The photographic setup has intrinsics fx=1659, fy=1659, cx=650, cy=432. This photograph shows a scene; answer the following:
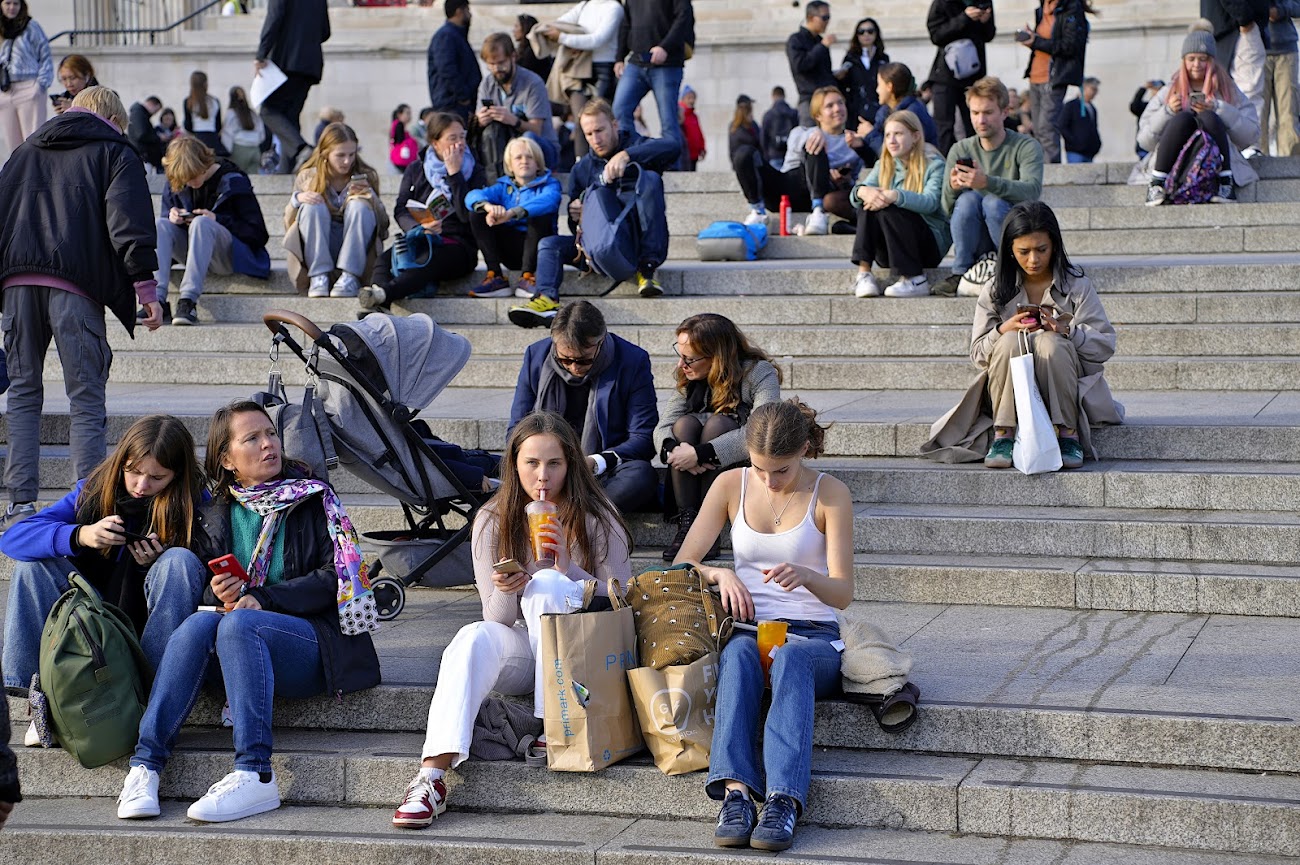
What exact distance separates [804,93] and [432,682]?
10.3 m

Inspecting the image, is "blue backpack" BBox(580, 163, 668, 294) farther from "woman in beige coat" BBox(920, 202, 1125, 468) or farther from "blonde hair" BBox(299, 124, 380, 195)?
"woman in beige coat" BBox(920, 202, 1125, 468)

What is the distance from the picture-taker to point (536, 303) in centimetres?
1033

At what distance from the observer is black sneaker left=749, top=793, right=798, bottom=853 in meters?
4.61

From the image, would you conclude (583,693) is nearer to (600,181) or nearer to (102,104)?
(102,104)

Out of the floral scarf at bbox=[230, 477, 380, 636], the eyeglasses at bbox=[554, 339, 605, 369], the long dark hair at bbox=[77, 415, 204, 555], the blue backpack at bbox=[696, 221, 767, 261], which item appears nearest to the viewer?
the floral scarf at bbox=[230, 477, 380, 636]

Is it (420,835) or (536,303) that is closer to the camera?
(420,835)

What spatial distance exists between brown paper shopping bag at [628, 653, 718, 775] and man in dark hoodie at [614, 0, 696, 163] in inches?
353

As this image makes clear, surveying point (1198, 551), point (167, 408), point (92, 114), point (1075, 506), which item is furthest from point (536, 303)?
point (1198, 551)

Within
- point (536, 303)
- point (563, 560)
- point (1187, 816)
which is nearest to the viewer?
point (1187, 816)

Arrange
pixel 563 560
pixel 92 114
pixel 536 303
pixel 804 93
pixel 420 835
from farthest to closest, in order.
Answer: pixel 804 93 < pixel 536 303 < pixel 92 114 < pixel 563 560 < pixel 420 835

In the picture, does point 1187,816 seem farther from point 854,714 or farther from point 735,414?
point 735,414

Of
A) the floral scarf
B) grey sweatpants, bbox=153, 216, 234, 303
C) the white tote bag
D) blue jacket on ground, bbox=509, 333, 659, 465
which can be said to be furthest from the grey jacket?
grey sweatpants, bbox=153, 216, 234, 303

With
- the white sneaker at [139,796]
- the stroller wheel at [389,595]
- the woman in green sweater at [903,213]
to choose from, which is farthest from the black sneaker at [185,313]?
the white sneaker at [139,796]

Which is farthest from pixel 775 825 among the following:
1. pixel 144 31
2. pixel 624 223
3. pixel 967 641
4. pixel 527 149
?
pixel 144 31
